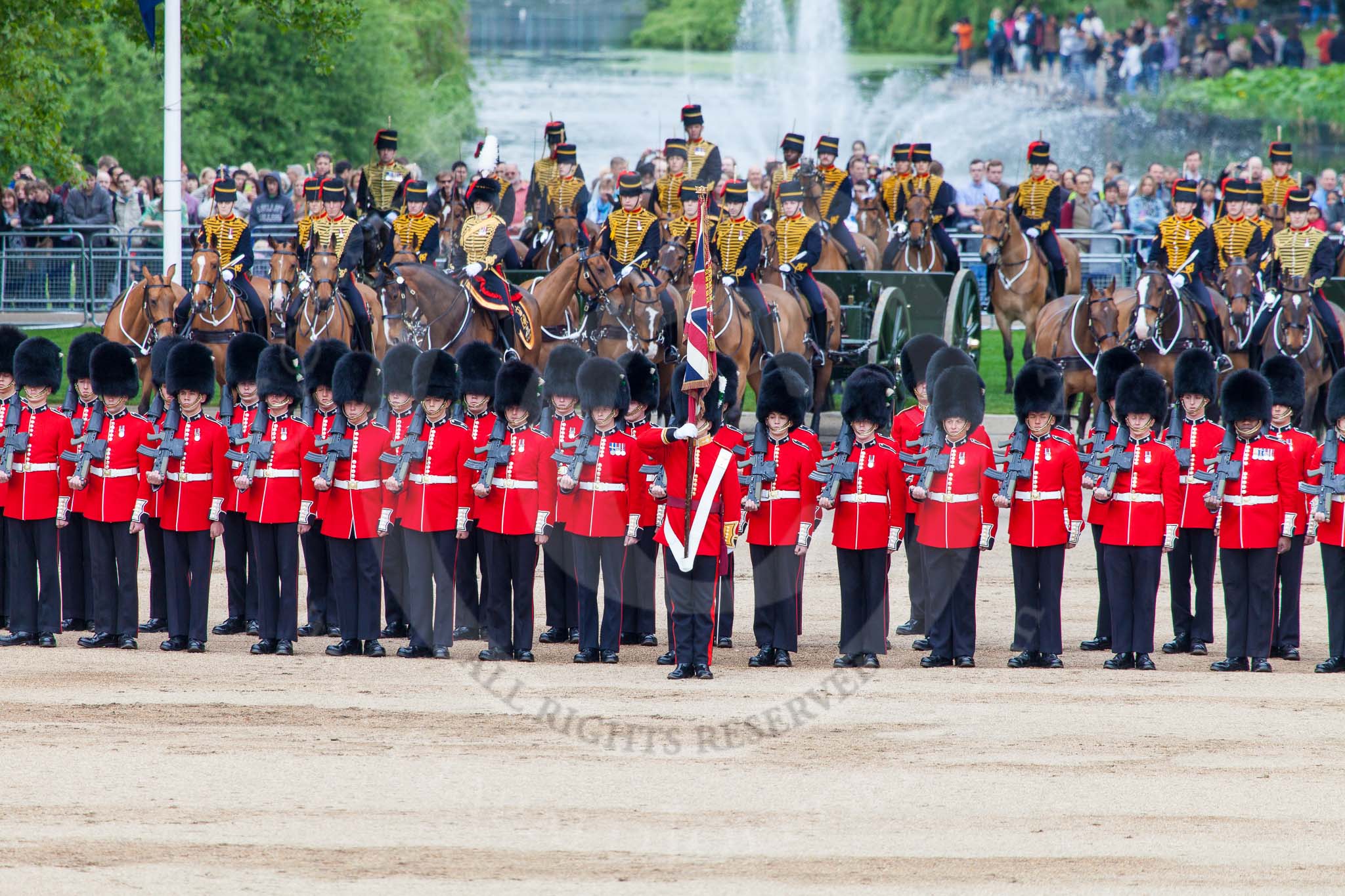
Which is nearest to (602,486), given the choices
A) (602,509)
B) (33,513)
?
(602,509)

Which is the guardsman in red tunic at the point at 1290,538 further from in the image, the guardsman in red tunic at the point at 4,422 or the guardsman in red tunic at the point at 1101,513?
the guardsman in red tunic at the point at 4,422

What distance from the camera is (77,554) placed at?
8.89 metres

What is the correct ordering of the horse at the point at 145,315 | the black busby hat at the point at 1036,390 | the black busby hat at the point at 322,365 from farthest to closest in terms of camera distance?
the horse at the point at 145,315 → the black busby hat at the point at 322,365 → the black busby hat at the point at 1036,390

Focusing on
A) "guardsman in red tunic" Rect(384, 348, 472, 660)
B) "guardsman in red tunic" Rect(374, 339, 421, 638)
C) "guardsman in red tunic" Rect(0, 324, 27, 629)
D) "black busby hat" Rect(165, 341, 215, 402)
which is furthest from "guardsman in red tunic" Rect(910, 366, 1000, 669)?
"guardsman in red tunic" Rect(0, 324, 27, 629)

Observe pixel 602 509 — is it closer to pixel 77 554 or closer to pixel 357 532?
pixel 357 532

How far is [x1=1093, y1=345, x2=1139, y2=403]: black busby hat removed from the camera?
9.58 metres

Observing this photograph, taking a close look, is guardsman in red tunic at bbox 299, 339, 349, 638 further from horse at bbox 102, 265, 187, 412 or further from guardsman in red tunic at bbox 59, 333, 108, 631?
horse at bbox 102, 265, 187, 412

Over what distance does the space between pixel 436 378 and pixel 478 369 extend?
0.19 metres

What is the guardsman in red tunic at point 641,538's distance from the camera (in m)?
8.45

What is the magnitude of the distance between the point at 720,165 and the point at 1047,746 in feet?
30.6

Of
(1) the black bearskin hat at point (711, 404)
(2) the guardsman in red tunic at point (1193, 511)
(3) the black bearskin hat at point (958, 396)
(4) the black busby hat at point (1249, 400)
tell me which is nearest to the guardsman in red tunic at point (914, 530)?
(3) the black bearskin hat at point (958, 396)

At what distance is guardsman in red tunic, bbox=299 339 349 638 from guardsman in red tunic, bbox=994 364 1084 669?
292 cm

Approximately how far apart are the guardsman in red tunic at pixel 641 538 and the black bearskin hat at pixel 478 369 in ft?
1.86

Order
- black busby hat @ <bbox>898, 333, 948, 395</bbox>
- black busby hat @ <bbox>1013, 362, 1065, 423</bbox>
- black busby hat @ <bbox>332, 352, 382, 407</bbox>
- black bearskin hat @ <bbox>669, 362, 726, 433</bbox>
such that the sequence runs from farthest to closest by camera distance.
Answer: black busby hat @ <bbox>898, 333, 948, 395</bbox>
black busby hat @ <bbox>332, 352, 382, 407</bbox>
black busby hat @ <bbox>1013, 362, 1065, 423</bbox>
black bearskin hat @ <bbox>669, 362, 726, 433</bbox>
